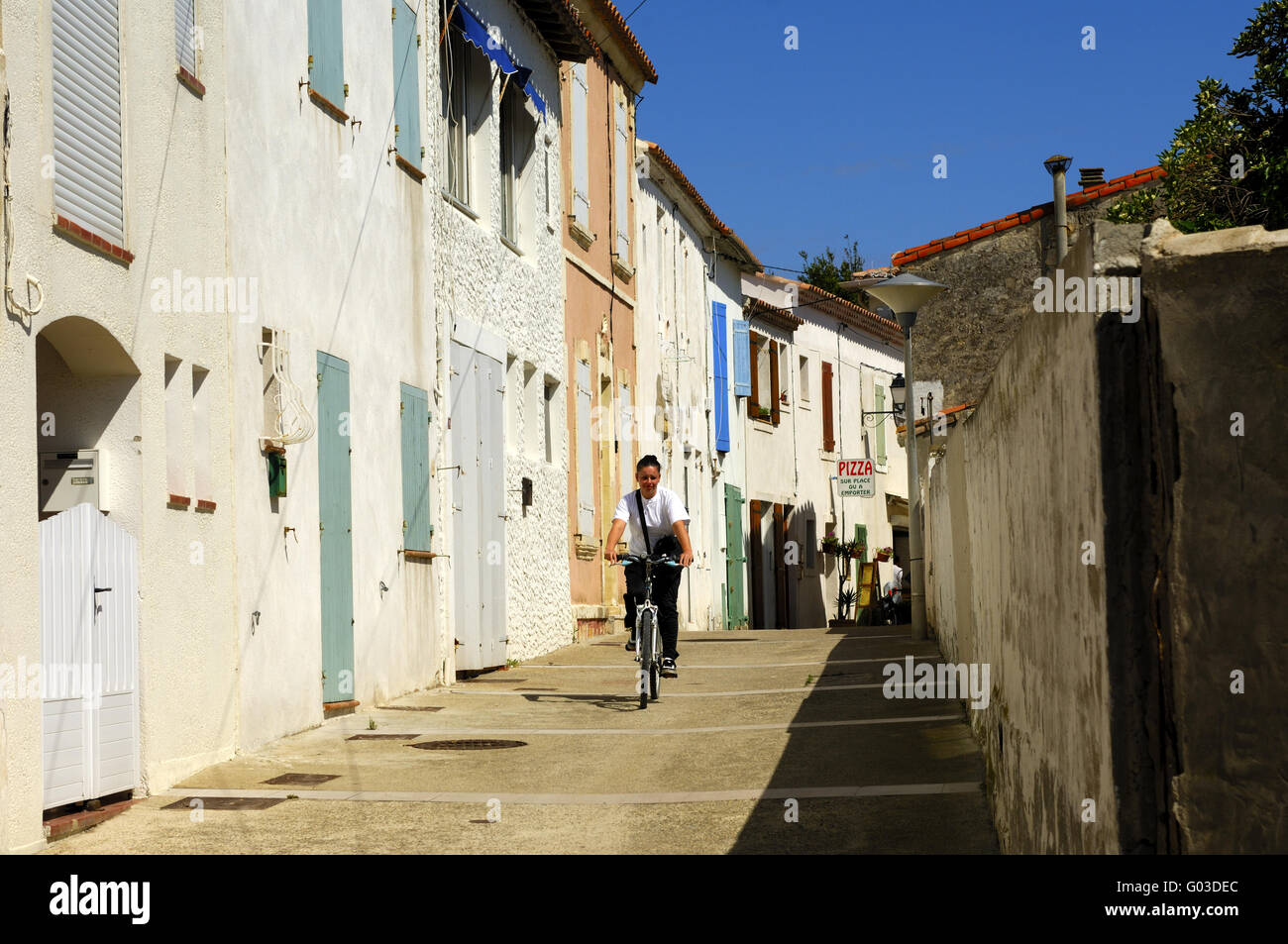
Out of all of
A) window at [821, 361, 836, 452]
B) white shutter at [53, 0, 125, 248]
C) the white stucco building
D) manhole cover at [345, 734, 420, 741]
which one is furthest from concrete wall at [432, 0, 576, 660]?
window at [821, 361, 836, 452]

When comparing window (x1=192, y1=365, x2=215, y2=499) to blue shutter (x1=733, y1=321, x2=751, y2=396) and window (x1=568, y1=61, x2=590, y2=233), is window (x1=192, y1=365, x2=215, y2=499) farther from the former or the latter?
blue shutter (x1=733, y1=321, x2=751, y2=396)

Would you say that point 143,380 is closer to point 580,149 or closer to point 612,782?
point 612,782

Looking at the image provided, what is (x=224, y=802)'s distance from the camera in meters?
7.49

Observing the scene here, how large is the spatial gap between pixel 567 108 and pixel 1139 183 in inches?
405

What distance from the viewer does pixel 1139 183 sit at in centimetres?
2462

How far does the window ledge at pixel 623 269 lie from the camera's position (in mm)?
21641

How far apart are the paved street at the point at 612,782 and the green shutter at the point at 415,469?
151 centimetres

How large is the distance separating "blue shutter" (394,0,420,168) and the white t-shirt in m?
3.93

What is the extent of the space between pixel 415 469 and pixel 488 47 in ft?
16.0

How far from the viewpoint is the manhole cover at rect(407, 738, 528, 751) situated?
30.9 feet

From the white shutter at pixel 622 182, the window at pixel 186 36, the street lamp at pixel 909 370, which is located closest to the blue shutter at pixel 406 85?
the window at pixel 186 36

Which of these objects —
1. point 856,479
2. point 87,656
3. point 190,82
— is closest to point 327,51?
point 190,82
